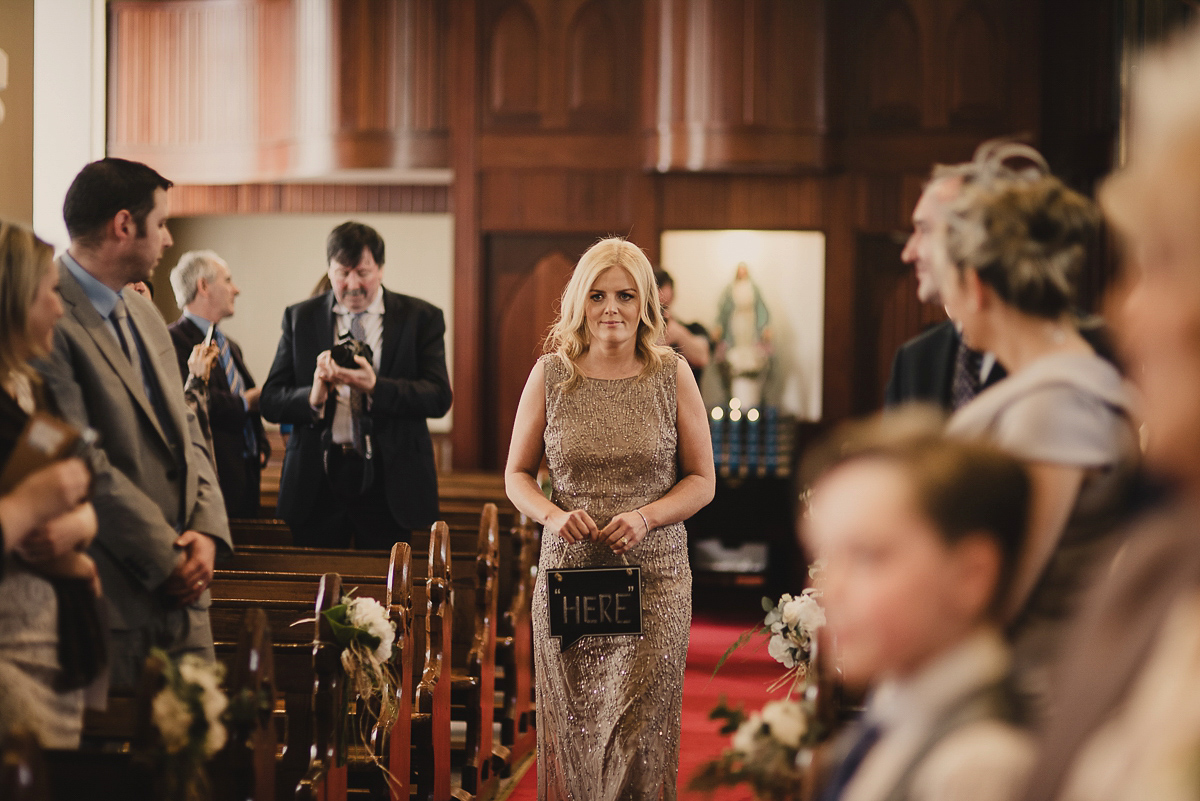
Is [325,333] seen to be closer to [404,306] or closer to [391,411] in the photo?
[404,306]

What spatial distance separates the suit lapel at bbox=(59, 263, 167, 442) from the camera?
2.48 meters

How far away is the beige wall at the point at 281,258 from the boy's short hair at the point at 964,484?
828cm

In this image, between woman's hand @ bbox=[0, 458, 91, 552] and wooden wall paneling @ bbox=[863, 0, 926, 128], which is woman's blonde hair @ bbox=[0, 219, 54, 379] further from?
wooden wall paneling @ bbox=[863, 0, 926, 128]

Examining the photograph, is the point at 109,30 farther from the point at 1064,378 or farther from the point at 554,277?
the point at 1064,378

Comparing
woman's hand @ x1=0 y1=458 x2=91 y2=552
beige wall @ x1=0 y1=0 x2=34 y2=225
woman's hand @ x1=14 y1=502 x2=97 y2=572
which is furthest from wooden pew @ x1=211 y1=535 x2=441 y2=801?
beige wall @ x1=0 y1=0 x2=34 y2=225

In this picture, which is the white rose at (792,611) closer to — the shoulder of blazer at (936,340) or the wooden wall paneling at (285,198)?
the shoulder of blazer at (936,340)

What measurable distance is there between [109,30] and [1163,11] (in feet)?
24.5

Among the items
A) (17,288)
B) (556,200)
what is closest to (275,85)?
(556,200)

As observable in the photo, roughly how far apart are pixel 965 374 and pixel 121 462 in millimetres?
1733

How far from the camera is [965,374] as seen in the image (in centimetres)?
207

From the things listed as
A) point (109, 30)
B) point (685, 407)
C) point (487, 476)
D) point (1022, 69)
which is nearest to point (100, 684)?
point (685, 407)

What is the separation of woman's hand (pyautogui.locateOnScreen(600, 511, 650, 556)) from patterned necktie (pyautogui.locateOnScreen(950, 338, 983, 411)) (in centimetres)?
121

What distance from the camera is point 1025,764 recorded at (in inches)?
43.3

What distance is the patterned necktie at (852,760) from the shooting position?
1.29 m
